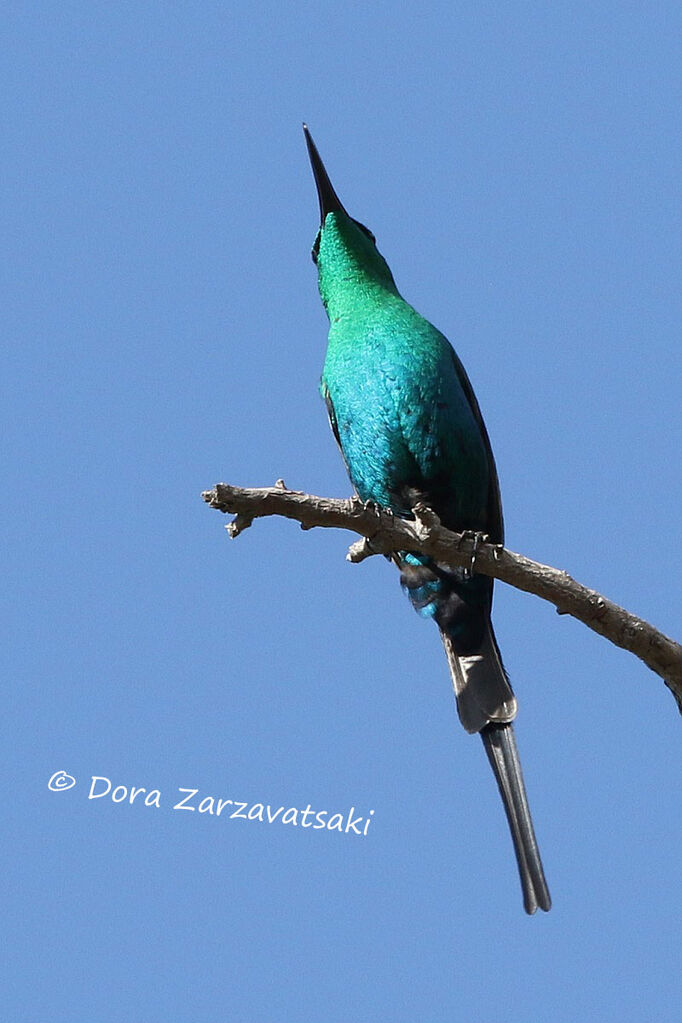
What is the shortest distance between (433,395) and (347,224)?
1.55 metres

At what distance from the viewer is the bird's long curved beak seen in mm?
6422

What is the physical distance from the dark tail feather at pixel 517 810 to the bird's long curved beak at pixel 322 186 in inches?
112

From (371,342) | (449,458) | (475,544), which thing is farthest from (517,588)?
(371,342)

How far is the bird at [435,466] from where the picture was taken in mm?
5199

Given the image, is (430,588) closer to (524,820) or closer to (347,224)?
(524,820)

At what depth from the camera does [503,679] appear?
544cm

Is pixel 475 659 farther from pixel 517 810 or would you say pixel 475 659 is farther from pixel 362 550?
pixel 362 550

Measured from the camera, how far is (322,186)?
254 inches

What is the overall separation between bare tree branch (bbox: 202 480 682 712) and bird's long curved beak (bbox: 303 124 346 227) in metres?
2.52

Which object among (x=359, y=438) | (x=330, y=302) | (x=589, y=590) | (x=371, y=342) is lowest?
(x=589, y=590)

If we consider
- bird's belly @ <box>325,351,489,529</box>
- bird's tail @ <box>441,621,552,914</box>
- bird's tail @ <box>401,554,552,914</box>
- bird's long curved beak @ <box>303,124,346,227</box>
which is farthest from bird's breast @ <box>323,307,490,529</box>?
bird's long curved beak @ <box>303,124,346,227</box>

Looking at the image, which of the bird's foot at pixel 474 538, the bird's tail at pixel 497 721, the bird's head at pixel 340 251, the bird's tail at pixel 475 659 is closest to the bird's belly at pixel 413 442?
the bird's tail at pixel 475 659

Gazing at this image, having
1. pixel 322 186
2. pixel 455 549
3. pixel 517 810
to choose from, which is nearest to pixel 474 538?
pixel 455 549

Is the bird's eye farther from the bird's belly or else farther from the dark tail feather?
the dark tail feather
